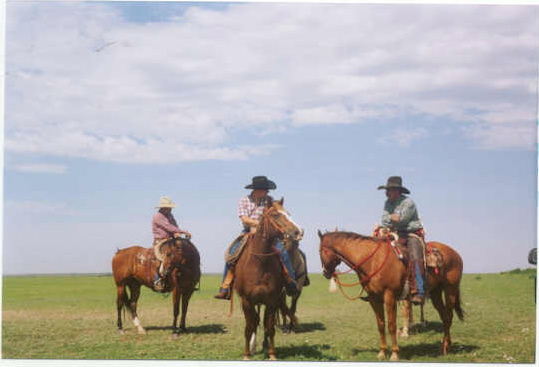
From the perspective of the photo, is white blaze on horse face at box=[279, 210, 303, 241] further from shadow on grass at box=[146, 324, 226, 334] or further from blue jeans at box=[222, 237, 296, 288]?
shadow on grass at box=[146, 324, 226, 334]

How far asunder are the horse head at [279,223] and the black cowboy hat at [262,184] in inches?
58.7

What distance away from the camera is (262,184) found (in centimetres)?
1154

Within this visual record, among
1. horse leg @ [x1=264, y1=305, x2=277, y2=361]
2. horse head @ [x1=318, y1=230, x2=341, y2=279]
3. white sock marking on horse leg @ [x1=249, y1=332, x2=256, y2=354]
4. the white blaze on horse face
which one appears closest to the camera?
the white blaze on horse face

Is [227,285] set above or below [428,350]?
above

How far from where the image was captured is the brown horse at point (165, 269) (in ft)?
45.5

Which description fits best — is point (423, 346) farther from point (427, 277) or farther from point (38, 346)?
point (38, 346)

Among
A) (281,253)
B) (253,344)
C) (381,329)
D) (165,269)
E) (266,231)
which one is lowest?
(253,344)

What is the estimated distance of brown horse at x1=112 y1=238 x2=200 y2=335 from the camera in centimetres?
1388

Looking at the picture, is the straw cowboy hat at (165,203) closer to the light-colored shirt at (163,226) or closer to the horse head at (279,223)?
the light-colored shirt at (163,226)

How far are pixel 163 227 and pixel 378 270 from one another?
592cm

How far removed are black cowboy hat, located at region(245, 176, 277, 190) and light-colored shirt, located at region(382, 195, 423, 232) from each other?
2.43 m

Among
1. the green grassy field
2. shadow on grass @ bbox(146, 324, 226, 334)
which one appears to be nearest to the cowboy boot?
the green grassy field

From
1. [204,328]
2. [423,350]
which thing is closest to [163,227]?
[204,328]

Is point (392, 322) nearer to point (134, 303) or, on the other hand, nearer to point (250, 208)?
point (250, 208)
